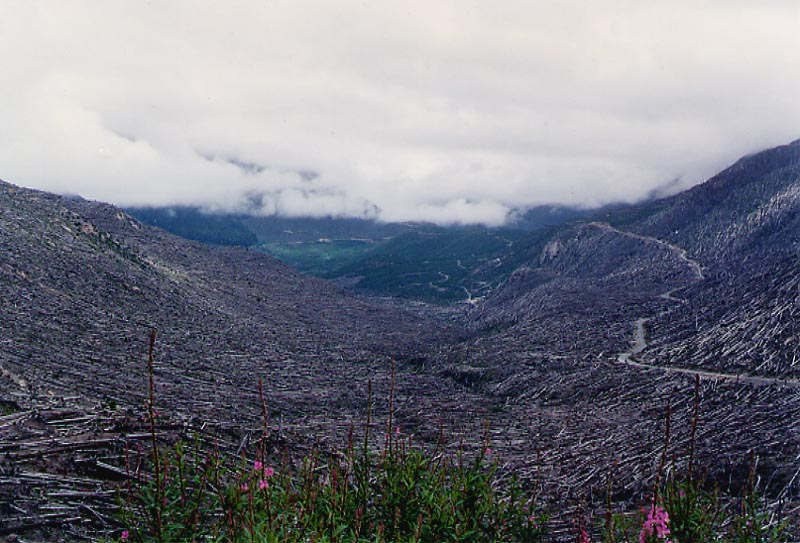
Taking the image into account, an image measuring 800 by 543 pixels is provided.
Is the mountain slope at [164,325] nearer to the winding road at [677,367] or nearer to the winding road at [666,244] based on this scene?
the winding road at [677,367]

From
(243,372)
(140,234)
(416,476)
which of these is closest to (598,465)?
(416,476)

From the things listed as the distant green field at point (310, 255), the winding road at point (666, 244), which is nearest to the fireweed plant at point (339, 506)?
the winding road at point (666, 244)

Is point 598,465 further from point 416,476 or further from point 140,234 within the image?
point 140,234

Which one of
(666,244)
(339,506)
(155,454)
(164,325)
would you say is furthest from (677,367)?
(666,244)

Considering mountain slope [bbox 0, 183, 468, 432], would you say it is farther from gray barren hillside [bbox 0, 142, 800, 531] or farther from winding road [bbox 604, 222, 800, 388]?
winding road [bbox 604, 222, 800, 388]

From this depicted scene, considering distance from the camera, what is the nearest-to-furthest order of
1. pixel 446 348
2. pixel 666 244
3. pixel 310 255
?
1. pixel 446 348
2. pixel 666 244
3. pixel 310 255

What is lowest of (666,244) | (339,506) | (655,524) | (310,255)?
(310,255)

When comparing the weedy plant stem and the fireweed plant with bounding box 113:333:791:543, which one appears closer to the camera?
the weedy plant stem

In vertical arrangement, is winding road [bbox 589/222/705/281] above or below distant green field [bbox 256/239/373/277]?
above

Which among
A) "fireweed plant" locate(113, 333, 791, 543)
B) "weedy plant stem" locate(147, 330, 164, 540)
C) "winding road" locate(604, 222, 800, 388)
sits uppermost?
"weedy plant stem" locate(147, 330, 164, 540)

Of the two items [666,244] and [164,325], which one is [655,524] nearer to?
[164,325]

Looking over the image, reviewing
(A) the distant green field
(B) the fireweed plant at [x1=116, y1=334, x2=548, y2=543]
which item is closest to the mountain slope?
(B) the fireweed plant at [x1=116, y1=334, x2=548, y2=543]
